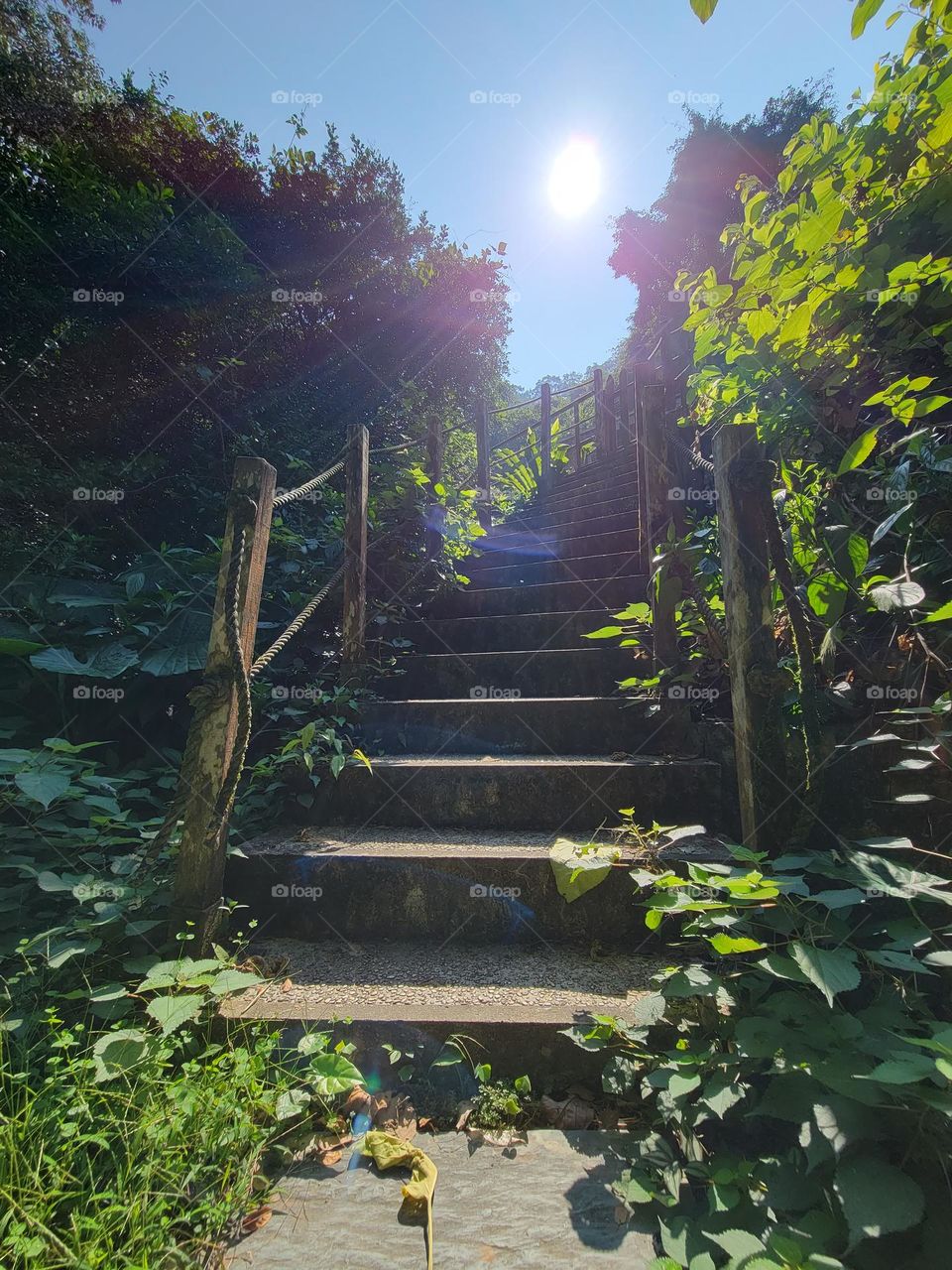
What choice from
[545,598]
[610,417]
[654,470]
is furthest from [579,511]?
[610,417]

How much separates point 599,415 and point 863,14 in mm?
10275

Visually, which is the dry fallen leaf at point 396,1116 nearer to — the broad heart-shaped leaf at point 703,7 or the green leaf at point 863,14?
the broad heart-shaped leaf at point 703,7

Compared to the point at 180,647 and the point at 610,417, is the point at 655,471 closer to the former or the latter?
the point at 180,647

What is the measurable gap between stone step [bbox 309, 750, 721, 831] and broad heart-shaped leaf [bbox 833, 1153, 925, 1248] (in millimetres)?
1151

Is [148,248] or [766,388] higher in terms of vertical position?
[148,248]

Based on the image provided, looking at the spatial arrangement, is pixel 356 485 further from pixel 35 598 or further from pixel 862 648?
pixel 862 648

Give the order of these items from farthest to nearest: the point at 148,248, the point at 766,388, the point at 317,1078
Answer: the point at 148,248, the point at 766,388, the point at 317,1078

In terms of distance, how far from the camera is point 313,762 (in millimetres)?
2102

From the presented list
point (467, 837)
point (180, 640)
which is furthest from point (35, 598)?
point (467, 837)

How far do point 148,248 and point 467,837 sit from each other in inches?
158

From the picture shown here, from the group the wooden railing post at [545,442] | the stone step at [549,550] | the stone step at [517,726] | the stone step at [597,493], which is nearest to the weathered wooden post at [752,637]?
the stone step at [517,726]

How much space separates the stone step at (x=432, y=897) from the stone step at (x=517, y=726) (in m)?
0.70

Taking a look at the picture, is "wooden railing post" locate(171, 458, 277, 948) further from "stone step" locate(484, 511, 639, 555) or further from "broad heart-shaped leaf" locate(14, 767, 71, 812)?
"stone step" locate(484, 511, 639, 555)

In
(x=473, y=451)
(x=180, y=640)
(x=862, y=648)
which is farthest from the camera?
(x=473, y=451)
